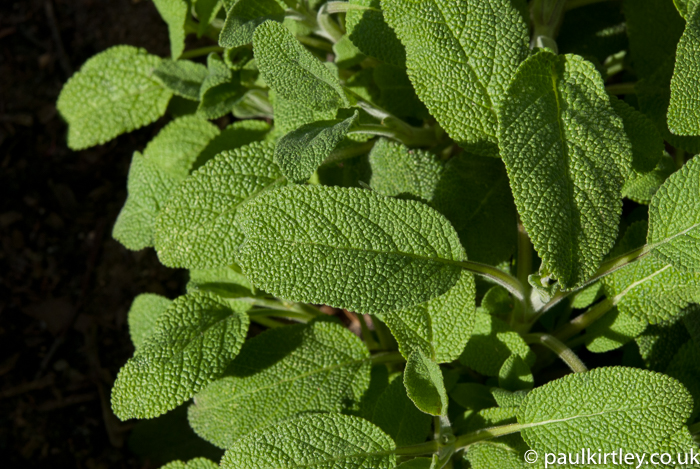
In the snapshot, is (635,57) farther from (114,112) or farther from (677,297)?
(114,112)

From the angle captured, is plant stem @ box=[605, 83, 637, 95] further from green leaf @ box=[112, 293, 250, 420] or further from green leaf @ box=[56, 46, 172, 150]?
green leaf @ box=[56, 46, 172, 150]

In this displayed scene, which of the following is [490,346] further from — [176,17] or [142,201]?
[176,17]

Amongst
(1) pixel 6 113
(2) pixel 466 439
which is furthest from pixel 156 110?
(2) pixel 466 439

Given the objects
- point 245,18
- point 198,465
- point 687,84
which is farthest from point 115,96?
point 687,84

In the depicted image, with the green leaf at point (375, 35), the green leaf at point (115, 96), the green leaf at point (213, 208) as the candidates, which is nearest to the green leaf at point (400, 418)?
the green leaf at point (213, 208)

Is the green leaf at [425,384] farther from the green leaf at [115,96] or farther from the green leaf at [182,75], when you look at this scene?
the green leaf at [115,96]

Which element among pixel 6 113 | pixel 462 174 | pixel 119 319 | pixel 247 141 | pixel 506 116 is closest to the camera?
pixel 506 116
